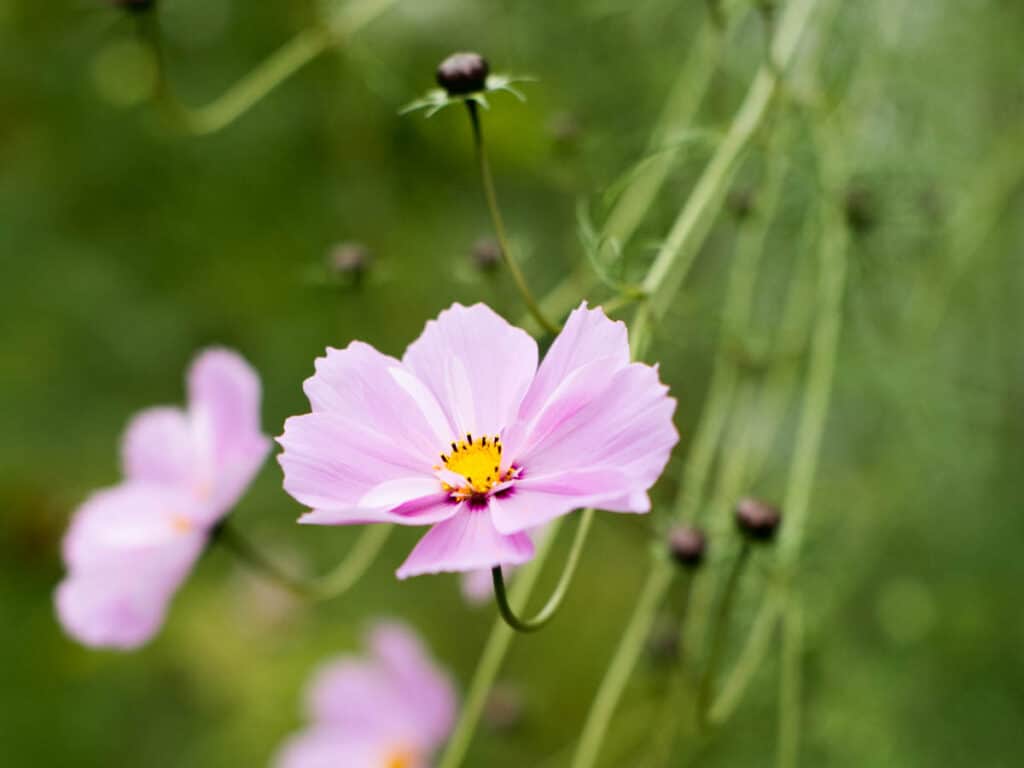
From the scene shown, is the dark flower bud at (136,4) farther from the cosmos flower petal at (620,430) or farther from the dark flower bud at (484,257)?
the cosmos flower petal at (620,430)

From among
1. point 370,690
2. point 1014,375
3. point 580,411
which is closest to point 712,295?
point 1014,375

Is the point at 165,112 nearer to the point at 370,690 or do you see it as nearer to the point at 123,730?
the point at 370,690

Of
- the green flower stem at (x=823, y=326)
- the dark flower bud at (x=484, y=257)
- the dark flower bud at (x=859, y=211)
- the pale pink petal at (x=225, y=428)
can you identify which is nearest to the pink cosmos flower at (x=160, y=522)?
the pale pink petal at (x=225, y=428)

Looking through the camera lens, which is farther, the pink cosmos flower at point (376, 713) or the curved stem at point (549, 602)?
the pink cosmos flower at point (376, 713)

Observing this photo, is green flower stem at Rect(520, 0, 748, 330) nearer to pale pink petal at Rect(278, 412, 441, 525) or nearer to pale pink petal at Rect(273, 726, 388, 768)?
pale pink petal at Rect(278, 412, 441, 525)

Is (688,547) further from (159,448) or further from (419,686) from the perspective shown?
(419,686)

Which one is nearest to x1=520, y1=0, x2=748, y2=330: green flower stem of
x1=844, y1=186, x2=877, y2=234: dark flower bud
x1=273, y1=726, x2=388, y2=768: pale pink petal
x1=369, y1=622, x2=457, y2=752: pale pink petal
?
x1=844, y1=186, x2=877, y2=234: dark flower bud
